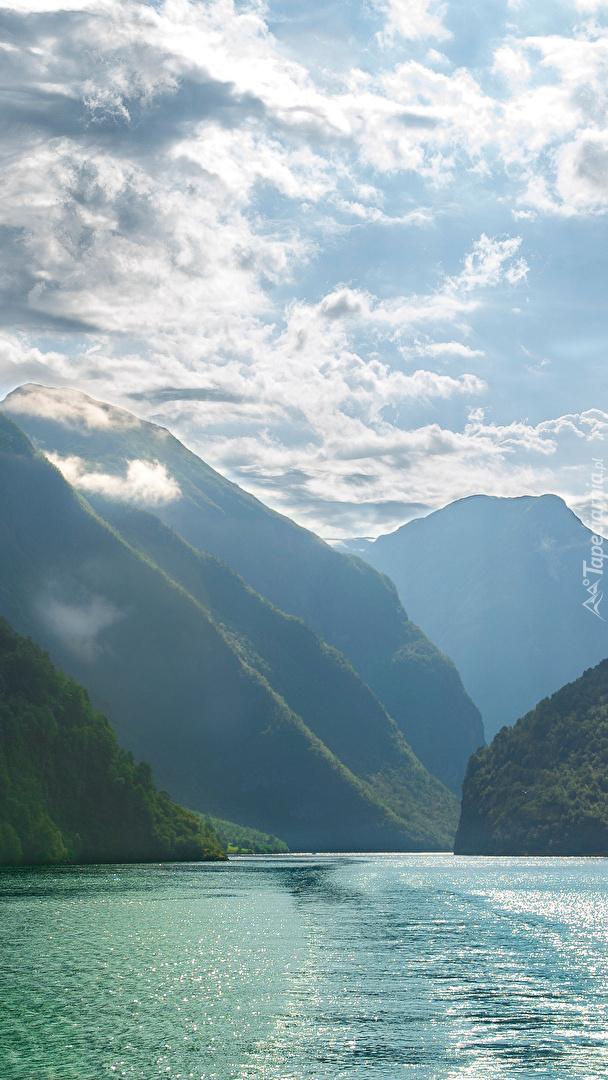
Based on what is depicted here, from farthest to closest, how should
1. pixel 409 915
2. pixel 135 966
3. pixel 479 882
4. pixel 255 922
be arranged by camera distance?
pixel 479 882, pixel 409 915, pixel 255 922, pixel 135 966

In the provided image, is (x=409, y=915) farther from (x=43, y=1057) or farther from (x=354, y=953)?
(x=43, y=1057)

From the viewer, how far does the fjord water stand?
51.5m

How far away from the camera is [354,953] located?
9006 cm

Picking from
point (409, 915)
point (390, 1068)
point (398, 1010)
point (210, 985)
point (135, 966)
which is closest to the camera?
point (390, 1068)

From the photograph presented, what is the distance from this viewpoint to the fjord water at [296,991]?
5147 cm

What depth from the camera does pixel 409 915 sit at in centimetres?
12731

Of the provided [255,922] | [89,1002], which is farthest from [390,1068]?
[255,922]

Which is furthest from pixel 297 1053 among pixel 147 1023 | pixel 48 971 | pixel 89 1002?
pixel 48 971

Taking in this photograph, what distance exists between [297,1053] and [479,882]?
15437 cm

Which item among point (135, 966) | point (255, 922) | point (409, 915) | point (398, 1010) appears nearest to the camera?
point (398, 1010)

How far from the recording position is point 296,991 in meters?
70.7

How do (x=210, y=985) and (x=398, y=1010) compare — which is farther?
(x=210, y=985)

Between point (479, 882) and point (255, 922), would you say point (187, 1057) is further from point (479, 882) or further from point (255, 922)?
point (479, 882)

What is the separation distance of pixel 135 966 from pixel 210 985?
10336mm
